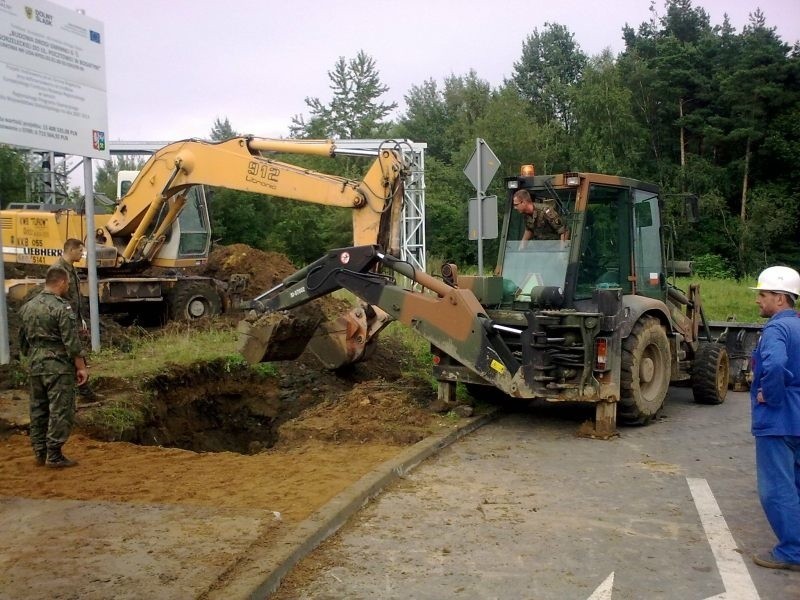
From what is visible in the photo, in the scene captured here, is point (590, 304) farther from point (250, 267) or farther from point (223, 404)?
point (250, 267)

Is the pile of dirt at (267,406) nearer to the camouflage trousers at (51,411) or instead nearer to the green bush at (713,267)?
the camouflage trousers at (51,411)

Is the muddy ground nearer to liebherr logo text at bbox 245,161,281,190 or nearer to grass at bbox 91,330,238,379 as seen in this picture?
grass at bbox 91,330,238,379

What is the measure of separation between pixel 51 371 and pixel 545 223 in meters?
5.55

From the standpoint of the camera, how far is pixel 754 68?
34688mm

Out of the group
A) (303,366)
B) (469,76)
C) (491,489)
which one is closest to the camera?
(491,489)

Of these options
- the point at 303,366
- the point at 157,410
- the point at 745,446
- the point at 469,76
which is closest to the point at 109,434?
the point at 157,410

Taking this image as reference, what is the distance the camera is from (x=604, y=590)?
177 inches

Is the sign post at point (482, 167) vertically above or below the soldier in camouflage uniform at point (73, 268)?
above

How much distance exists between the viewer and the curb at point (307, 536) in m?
4.21

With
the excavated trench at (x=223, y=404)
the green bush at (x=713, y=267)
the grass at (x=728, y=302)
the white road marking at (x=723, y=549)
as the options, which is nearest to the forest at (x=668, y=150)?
the green bush at (x=713, y=267)

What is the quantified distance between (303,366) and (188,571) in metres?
6.63

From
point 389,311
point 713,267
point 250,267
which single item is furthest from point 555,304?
point 713,267

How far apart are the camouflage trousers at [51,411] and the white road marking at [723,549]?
522 centimetres

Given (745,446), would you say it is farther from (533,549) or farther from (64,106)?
(64,106)
